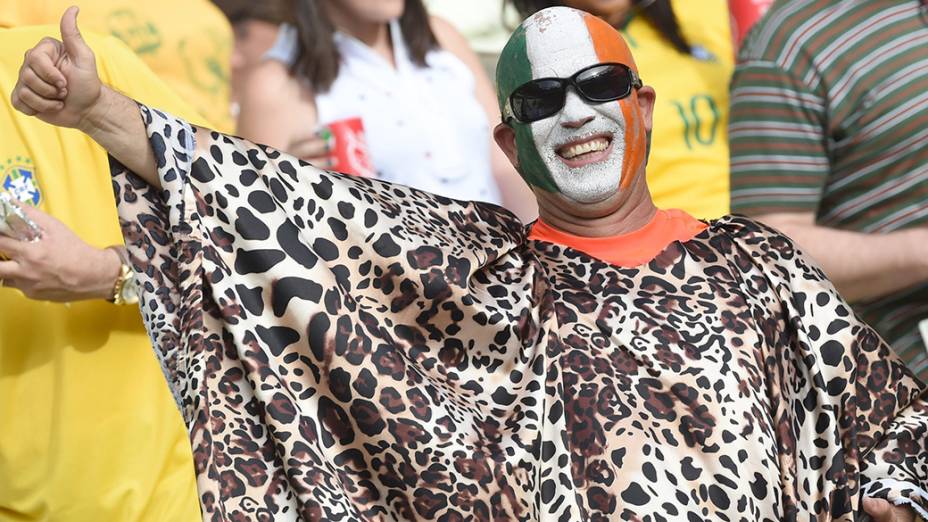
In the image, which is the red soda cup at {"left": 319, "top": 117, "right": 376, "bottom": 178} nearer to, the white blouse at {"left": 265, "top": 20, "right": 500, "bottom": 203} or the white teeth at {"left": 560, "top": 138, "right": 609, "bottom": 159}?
the white blouse at {"left": 265, "top": 20, "right": 500, "bottom": 203}

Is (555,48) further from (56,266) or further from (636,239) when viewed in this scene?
(56,266)

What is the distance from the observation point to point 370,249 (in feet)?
7.25

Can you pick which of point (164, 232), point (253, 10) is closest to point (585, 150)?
point (164, 232)

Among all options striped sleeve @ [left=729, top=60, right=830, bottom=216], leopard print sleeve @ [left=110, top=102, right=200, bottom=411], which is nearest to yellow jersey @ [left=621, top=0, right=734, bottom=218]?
striped sleeve @ [left=729, top=60, right=830, bottom=216]

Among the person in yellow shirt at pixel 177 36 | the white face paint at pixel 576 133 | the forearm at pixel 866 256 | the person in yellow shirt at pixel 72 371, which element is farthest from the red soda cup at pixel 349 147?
the forearm at pixel 866 256

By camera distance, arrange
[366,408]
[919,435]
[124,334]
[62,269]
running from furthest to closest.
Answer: [124,334] < [62,269] < [919,435] < [366,408]

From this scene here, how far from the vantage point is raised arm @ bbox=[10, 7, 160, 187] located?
2.02 meters

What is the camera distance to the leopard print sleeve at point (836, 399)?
7.38 ft

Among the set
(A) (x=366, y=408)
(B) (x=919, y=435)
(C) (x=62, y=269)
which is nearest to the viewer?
(A) (x=366, y=408)

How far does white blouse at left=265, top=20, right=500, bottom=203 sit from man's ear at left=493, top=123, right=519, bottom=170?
68cm

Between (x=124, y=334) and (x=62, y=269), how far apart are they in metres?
0.22

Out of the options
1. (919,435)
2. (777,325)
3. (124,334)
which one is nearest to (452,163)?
(124,334)

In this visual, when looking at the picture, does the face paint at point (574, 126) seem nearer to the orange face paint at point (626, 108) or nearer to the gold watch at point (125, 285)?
the orange face paint at point (626, 108)

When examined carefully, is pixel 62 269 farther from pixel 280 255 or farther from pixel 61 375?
pixel 280 255
